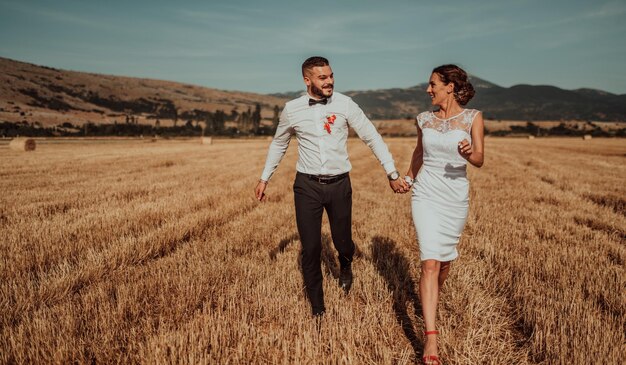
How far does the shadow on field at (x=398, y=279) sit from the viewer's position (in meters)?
3.70

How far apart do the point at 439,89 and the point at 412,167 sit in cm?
87

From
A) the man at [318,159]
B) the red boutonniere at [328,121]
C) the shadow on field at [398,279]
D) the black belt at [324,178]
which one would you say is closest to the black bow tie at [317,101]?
the man at [318,159]

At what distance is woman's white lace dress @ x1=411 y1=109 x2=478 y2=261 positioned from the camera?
341 centimetres

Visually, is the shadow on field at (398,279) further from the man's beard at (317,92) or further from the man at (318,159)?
the man's beard at (317,92)

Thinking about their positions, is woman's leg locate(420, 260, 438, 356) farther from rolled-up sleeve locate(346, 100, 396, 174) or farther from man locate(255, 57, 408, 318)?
rolled-up sleeve locate(346, 100, 396, 174)

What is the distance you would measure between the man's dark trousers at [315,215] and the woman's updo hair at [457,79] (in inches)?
56.0

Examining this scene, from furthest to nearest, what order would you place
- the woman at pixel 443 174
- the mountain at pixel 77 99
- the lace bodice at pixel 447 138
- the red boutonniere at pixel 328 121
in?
the mountain at pixel 77 99, the red boutonniere at pixel 328 121, the lace bodice at pixel 447 138, the woman at pixel 443 174

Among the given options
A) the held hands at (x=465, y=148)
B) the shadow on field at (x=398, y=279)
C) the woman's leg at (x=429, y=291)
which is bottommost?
the shadow on field at (x=398, y=279)

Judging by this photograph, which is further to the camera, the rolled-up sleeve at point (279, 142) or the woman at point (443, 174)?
the rolled-up sleeve at point (279, 142)

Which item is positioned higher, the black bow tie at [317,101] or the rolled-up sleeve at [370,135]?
the black bow tie at [317,101]

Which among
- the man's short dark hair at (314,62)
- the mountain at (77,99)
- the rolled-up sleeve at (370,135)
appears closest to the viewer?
the man's short dark hair at (314,62)

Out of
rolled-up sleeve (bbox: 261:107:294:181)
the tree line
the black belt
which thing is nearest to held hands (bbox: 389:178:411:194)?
the black belt

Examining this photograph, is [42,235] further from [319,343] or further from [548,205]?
[548,205]

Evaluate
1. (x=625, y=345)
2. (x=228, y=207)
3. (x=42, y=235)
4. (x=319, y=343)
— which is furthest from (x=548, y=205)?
(x=42, y=235)
